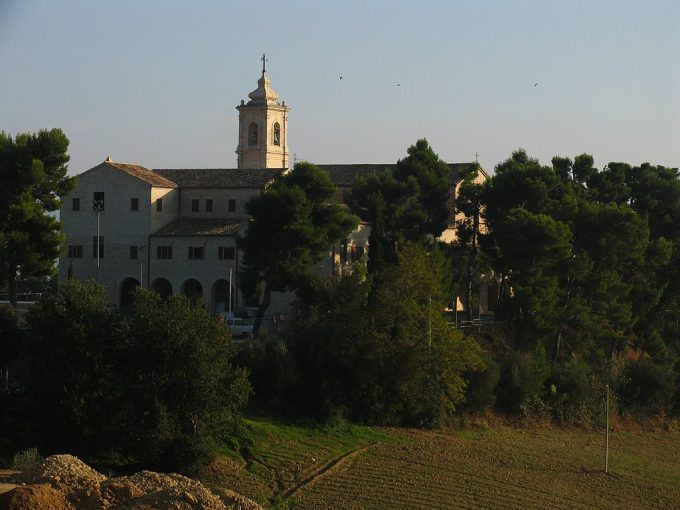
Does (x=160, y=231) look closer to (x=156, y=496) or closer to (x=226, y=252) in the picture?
(x=226, y=252)

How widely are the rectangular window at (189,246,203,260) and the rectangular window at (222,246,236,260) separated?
0.82 metres

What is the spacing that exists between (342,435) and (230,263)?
15.3m

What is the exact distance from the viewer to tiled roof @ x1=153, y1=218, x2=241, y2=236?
167 ft

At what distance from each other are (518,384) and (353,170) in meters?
19.2

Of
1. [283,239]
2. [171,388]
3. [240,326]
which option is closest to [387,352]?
[283,239]

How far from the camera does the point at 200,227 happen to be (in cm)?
5181

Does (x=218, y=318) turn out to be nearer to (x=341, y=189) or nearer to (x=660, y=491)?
(x=660, y=491)

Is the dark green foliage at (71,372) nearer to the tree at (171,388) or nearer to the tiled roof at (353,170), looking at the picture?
the tree at (171,388)

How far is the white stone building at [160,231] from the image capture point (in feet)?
166

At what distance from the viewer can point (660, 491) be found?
34875mm

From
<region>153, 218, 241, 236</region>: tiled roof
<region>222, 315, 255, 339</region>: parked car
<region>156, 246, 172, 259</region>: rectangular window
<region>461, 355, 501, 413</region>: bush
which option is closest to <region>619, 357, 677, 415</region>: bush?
<region>461, 355, 501, 413</region>: bush

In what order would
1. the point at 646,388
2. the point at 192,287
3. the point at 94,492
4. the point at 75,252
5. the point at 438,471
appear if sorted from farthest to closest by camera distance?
the point at 75,252, the point at 192,287, the point at 646,388, the point at 438,471, the point at 94,492

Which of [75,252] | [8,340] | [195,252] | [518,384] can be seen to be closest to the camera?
[8,340]

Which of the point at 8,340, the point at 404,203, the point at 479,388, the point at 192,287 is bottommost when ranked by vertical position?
the point at 479,388
